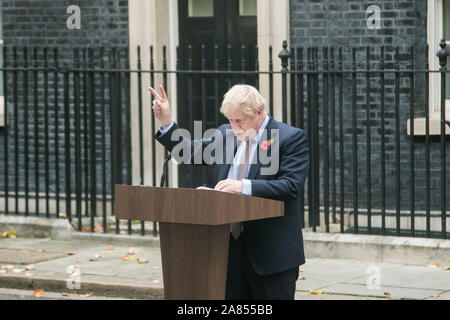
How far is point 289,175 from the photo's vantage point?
5055 millimetres

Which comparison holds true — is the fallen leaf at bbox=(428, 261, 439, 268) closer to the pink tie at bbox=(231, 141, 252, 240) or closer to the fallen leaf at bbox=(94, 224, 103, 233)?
the fallen leaf at bbox=(94, 224, 103, 233)

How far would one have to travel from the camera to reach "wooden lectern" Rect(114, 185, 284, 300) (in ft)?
15.6

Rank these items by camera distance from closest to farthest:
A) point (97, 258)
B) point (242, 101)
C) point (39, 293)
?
point (242, 101) → point (39, 293) → point (97, 258)

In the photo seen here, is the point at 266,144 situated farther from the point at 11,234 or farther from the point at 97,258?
the point at 11,234

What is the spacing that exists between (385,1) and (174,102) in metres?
2.71

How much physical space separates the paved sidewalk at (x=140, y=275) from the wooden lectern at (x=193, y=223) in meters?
2.82

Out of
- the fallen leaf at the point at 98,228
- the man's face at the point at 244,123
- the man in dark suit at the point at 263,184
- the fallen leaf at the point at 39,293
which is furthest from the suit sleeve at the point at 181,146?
the fallen leaf at the point at 98,228

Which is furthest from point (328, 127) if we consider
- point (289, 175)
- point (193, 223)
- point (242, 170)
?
point (193, 223)

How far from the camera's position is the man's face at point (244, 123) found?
5023 millimetres

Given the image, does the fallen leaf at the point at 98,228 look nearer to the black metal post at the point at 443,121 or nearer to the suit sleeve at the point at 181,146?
the black metal post at the point at 443,121

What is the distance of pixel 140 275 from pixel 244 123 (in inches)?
154

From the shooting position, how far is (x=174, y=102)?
11.6m
